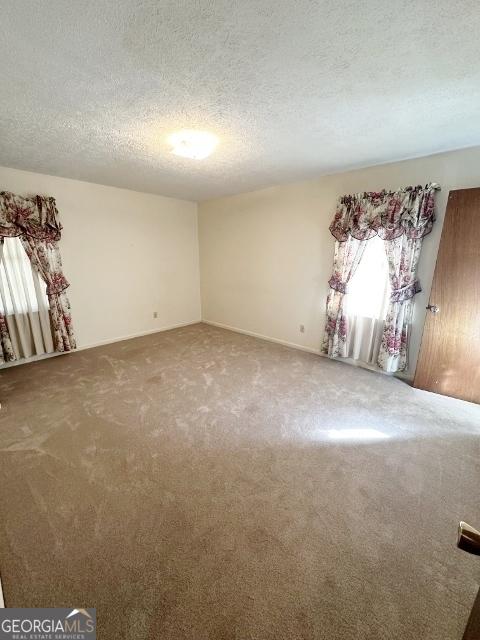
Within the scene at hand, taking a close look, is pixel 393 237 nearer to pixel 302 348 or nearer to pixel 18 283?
pixel 302 348

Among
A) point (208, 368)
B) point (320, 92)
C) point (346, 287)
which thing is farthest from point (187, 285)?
point (320, 92)

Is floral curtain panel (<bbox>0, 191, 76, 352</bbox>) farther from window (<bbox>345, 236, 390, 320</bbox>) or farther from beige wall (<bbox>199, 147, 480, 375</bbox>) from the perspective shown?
window (<bbox>345, 236, 390, 320</bbox>)

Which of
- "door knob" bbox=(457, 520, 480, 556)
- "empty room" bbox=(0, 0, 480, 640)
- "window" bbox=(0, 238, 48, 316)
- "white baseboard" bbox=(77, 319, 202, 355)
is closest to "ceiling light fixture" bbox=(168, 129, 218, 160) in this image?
"empty room" bbox=(0, 0, 480, 640)

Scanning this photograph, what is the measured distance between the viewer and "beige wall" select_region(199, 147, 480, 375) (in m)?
2.71

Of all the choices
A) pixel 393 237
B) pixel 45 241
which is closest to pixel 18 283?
pixel 45 241

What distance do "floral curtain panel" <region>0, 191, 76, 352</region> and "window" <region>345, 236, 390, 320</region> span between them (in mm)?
3760

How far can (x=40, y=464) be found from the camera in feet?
5.90

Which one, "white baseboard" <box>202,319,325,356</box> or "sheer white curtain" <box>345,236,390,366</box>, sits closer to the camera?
"sheer white curtain" <box>345,236,390,366</box>

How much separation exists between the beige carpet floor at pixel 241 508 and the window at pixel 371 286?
0.95m

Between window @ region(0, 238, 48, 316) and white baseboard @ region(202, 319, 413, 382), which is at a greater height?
window @ region(0, 238, 48, 316)

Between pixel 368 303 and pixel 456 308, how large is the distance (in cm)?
86

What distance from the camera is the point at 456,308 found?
2506 mm

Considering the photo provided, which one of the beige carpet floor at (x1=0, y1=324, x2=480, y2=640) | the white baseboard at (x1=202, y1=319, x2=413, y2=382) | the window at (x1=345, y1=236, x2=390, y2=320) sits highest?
the window at (x1=345, y1=236, x2=390, y2=320)
